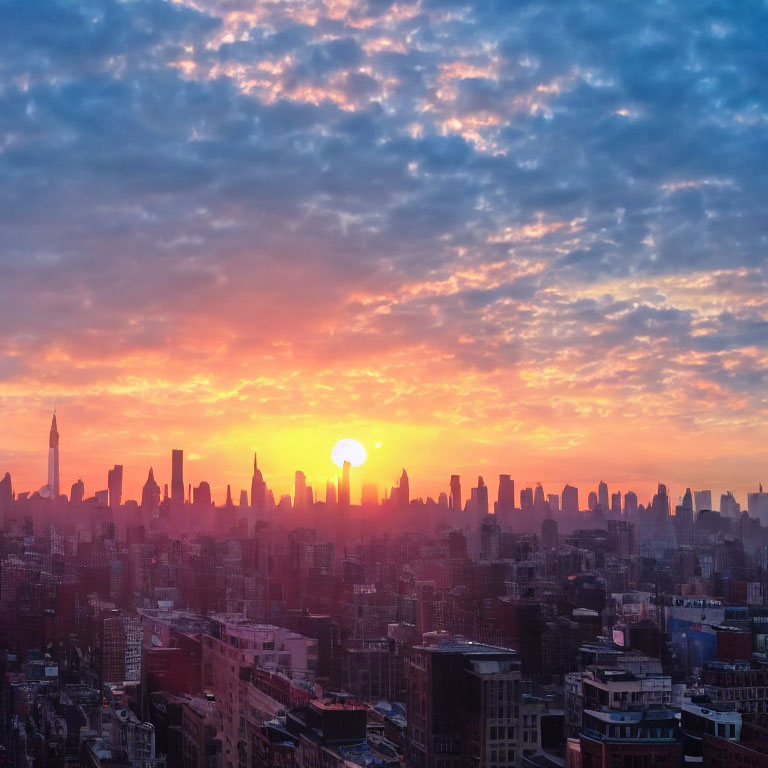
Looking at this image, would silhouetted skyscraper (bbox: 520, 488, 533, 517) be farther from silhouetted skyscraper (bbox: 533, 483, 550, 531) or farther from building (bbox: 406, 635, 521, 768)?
building (bbox: 406, 635, 521, 768)

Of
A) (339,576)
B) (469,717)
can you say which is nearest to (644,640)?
(469,717)

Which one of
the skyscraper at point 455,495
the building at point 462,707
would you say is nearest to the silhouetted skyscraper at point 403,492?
the skyscraper at point 455,495

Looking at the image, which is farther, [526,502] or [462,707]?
[526,502]

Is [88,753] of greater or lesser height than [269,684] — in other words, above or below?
below

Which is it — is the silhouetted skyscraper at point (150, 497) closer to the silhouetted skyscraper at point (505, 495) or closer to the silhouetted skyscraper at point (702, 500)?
the silhouetted skyscraper at point (505, 495)

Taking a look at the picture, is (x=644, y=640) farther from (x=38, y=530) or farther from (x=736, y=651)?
(x=38, y=530)

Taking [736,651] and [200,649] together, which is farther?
[736,651]

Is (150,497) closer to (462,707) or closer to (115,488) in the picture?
(115,488)

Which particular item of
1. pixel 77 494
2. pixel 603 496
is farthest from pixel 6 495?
pixel 603 496
